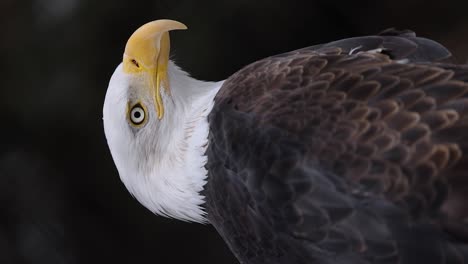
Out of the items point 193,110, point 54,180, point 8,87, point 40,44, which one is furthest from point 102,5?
point 193,110

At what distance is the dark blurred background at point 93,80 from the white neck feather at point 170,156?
1095mm

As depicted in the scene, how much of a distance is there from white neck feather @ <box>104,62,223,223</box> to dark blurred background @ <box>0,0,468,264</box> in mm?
1095

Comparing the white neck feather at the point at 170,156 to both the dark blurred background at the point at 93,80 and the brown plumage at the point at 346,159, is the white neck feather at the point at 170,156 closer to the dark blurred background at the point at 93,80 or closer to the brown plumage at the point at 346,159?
the brown plumage at the point at 346,159

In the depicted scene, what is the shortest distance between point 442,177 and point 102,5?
7.54 ft

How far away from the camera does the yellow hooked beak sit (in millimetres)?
2141

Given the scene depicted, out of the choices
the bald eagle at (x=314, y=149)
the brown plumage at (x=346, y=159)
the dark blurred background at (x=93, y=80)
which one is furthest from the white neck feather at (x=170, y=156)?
the dark blurred background at (x=93, y=80)

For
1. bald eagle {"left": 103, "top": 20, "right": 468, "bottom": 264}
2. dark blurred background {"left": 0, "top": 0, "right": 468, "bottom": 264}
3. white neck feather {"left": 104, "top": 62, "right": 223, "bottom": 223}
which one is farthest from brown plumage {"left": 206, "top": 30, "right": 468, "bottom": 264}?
dark blurred background {"left": 0, "top": 0, "right": 468, "bottom": 264}

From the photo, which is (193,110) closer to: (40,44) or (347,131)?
(347,131)

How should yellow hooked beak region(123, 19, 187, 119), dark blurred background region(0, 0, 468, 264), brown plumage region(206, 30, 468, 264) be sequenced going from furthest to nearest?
1. dark blurred background region(0, 0, 468, 264)
2. yellow hooked beak region(123, 19, 187, 119)
3. brown plumage region(206, 30, 468, 264)

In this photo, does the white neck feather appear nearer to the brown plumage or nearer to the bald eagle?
the bald eagle

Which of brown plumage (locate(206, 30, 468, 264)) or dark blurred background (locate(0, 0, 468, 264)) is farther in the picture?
dark blurred background (locate(0, 0, 468, 264))

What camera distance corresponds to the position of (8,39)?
334 centimetres

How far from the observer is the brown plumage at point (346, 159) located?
1.53m

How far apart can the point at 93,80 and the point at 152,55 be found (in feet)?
4.17
